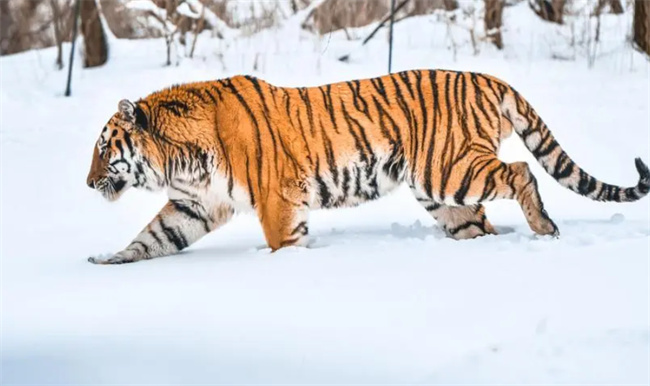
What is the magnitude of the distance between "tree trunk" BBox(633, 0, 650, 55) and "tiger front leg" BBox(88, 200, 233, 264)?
6541 millimetres

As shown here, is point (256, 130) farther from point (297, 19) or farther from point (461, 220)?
point (297, 19)

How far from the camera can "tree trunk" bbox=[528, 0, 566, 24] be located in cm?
1222

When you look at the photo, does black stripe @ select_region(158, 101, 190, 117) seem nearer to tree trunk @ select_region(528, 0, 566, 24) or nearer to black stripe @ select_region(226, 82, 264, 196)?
black stripe @ select_region(226, 82, 264, 196)

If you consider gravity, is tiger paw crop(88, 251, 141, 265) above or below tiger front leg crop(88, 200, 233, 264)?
below

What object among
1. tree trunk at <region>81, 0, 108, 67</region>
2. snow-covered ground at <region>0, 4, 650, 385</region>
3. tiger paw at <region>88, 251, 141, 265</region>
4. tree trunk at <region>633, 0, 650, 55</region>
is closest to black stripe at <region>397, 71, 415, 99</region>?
snow-covered ground at <region>0, 4, 650, 385</region>

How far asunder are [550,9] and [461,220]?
7529 mm

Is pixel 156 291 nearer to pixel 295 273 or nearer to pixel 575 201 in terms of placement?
pixel 295 273

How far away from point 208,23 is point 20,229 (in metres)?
5.46

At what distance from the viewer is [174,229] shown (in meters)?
5.45

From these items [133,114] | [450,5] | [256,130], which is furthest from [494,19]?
[133,114]

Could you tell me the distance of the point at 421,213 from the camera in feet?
24.5

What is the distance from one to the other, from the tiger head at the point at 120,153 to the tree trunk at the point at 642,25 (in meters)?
→ 6.75

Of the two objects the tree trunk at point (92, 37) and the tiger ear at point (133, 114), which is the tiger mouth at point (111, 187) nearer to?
the tiger ear at point (133, 114)

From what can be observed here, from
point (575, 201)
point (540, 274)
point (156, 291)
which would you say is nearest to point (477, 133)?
point (540, 274)
